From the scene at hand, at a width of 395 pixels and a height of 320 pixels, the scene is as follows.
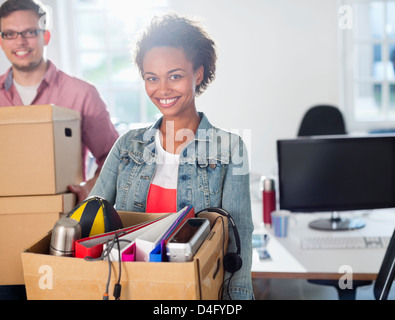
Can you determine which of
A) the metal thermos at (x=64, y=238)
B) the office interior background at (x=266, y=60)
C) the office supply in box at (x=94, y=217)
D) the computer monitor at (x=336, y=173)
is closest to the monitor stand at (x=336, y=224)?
the computer monitor at (x=336, y=173)

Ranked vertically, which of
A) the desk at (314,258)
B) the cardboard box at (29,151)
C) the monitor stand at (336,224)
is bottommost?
the desk at (314,258)

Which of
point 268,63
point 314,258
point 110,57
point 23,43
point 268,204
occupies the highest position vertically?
point 110,57

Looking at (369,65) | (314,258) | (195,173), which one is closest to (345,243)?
(314,258)

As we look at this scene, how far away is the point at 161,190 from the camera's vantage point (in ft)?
3.82

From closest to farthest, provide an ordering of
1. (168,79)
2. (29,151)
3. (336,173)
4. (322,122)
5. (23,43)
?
(168,79), (29,151), (23,43), (336,173), (322,122)

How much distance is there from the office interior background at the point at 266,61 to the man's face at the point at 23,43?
1976mm

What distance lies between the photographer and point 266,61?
3.58 meters

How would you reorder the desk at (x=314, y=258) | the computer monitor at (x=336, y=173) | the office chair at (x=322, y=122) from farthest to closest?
the office chair at (x=322, y=122), the computer monitor at (x=336, y=173), the desk at (x=314, y=258)

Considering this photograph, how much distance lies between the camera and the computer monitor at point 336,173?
70.8 inches

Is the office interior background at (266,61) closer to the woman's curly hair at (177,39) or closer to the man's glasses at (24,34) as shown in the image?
the man's glasses at (24,34)

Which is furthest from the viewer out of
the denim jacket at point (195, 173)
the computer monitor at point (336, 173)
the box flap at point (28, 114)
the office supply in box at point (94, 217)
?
the computer monitor at point (336, 173)

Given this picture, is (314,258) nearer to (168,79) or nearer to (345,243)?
Result: (345,243)

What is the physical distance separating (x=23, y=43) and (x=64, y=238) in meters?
0.97

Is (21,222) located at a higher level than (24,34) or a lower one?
lower
